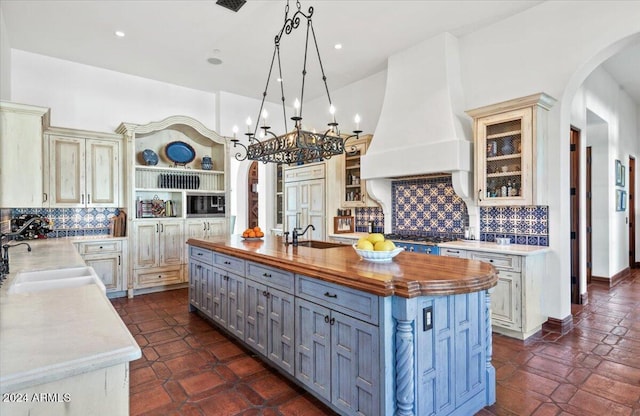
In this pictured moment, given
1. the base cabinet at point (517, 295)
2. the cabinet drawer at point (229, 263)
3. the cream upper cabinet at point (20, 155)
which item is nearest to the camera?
the cream upper cabinet at point (20, 155)

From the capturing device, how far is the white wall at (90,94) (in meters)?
4.75

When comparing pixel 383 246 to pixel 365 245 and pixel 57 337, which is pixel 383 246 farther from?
pixel 57 337

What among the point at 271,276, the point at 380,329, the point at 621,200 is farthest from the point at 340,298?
the point at 621,200

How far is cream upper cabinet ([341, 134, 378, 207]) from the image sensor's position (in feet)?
17.5

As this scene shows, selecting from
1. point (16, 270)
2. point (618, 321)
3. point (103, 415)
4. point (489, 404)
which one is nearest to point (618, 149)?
point (618, 321)

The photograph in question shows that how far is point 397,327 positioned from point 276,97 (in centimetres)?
585

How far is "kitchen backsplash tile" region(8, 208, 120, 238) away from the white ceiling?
A: 7.19ft

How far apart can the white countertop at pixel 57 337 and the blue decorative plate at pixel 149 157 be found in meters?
3.96

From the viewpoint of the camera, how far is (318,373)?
2219 mm

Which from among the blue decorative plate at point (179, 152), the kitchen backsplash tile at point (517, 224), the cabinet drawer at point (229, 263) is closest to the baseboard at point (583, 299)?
the kitchen backsplash tile at point (517, 224)

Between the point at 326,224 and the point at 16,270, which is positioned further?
the point at 326,224

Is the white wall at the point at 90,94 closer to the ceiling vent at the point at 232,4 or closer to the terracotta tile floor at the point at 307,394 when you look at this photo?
the ceiling vent at the point at 232,4

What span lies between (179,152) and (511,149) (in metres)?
4.87

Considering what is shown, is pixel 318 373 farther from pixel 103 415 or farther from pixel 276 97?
pixel 276 97
